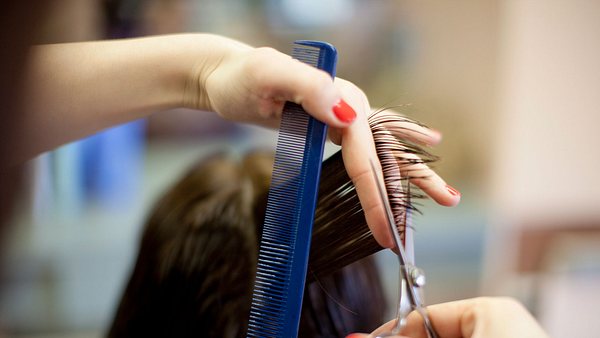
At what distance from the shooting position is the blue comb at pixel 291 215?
0.51 metres

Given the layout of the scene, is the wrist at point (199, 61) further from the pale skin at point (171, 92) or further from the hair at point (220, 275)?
the hair at point (220, 275)

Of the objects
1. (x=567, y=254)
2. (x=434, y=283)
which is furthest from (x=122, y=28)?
(x=567, y=254)

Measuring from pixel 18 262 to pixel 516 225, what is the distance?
4.77ft

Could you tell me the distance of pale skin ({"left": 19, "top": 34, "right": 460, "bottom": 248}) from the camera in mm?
509

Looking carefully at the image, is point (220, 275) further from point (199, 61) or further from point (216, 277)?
point (199, 61)

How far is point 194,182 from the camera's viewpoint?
92 cm

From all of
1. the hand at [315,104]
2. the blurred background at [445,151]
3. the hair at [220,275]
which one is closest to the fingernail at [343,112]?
the hand at [315,104]

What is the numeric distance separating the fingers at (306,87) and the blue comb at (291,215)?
20mm

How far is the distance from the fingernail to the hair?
0.47ft

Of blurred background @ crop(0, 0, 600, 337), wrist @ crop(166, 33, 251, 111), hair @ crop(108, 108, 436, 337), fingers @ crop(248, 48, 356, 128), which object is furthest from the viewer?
blurred background @ crop(0, 0, 600, 337)

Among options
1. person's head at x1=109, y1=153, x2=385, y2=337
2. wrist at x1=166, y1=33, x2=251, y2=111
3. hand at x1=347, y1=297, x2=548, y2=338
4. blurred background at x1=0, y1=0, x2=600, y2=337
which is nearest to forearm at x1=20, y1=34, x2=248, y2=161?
wrist at x1=166, y1=33, x2=251, y2=111

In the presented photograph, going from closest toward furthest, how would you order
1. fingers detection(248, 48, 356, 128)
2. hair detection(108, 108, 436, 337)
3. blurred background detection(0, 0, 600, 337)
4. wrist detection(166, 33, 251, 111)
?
fingers detection(248, 48, 356, 128) < wrist detection(166, 33, 251, 111) < hair detection(108, 108, 436, 337) < blurred background detection(0, 0, 600, 337)

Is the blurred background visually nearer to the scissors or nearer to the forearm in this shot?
the forearm

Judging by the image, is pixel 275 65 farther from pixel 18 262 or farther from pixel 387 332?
pixel 18 262
